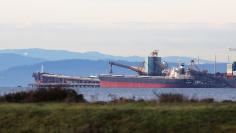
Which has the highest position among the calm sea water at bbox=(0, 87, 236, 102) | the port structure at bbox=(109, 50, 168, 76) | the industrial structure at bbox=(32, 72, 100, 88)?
the port structure at bbox=(109, 50, 168, 76)

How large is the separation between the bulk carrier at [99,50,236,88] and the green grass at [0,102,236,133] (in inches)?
4276

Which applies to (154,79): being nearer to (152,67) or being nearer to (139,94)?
(152,67)

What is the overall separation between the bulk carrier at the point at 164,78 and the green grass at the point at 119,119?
A: 109m

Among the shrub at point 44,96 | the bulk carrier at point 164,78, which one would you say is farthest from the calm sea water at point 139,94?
the bulk carrier at point 164,78

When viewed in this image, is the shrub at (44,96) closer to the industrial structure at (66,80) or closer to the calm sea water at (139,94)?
the calm sea water at (139,94)

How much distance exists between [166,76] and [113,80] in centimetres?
927

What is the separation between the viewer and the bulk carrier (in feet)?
421

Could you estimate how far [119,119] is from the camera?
1619cm

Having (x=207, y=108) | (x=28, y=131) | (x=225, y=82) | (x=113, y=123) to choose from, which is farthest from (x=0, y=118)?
(x=225, y=82)

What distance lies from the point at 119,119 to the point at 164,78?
11395 centimetres

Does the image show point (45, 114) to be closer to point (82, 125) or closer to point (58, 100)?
point (82, 125)

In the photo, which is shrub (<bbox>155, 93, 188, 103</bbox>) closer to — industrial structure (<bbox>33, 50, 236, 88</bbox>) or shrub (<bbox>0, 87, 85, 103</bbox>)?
shrub (<bbox>0, 87, 85, 103</bbox>)

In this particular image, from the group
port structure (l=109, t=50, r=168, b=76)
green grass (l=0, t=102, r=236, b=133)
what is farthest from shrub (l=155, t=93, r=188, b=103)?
port structure (l=109, t=50, r=168, b=76)

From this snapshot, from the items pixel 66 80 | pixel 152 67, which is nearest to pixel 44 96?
pixel 66 80
